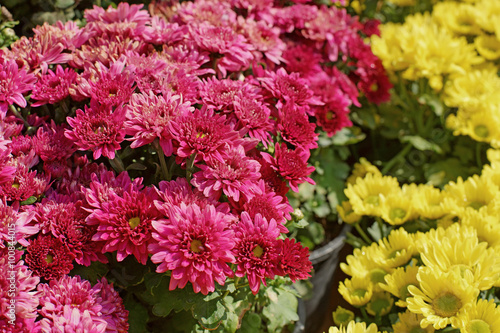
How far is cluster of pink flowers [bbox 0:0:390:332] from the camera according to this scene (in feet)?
3.22

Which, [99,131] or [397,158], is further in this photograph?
[397,158]

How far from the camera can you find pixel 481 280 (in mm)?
1126

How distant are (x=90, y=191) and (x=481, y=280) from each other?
94 cm

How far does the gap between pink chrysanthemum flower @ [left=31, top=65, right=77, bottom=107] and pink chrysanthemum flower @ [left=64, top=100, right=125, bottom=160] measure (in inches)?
5.4

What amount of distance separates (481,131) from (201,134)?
4.31ft

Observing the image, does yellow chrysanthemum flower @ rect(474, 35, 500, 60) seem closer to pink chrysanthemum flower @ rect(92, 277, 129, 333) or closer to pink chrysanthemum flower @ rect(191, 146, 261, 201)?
pink chrysanthemum flower @ rect(191, 146, 261, 201)

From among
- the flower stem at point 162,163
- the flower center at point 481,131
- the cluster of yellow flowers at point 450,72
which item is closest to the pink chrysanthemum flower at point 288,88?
the flower stem at point 162,163

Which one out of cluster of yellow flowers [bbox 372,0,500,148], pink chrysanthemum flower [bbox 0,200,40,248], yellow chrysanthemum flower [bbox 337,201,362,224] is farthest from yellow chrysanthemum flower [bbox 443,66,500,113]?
pink chrysanthemum flower [bbox 0,200,40,248]

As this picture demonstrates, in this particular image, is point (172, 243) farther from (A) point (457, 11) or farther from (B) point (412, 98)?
(A) point (457, 11)

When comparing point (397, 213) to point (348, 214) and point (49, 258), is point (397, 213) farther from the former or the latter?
point (49, 258)

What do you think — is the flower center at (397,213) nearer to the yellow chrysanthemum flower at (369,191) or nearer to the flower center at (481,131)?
the yellow chrysanthemum flower at (369,191)

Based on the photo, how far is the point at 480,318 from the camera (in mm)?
1108

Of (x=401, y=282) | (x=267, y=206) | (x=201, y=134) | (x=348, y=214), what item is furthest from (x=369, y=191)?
(x=201, y=134)

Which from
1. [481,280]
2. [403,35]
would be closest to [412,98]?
[403,35]
